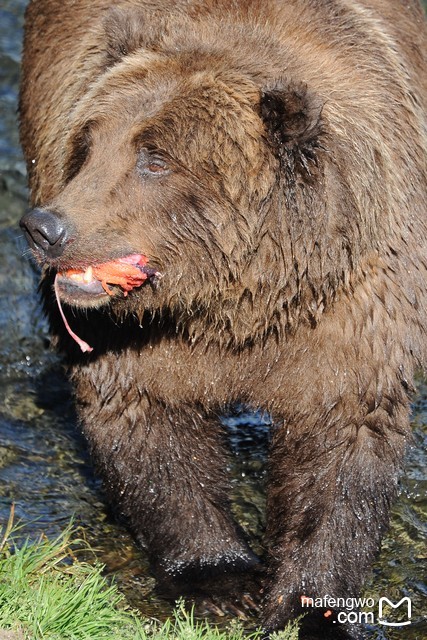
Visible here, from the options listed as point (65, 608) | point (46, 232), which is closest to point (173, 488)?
point (65, 608)

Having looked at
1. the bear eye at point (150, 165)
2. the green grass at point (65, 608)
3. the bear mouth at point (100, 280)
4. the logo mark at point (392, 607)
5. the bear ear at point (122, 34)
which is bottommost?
the logo mark at point (392, 607)

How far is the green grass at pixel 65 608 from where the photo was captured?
15.7ft

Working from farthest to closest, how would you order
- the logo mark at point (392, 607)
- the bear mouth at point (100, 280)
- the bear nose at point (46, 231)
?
the logo mark at point (392, 607) < the bear mouth at point (100, 280) < the bear nose at point (46, 231)

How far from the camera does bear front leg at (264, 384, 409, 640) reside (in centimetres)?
541

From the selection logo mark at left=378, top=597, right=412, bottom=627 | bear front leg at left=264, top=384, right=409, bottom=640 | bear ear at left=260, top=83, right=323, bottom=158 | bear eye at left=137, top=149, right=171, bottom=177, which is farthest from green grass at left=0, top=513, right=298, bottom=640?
bear ear at left=260, top=83, right=323, bottom=158

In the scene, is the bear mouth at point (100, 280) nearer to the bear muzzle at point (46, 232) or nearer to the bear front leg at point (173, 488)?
the bear muzzle at point (46, 232)

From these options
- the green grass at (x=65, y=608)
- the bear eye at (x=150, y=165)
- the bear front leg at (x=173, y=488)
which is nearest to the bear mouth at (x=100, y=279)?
the bear eye at (x=150, y=165)

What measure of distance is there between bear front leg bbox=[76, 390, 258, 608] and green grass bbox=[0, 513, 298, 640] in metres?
0.44

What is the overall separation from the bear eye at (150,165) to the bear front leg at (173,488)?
3.85ft

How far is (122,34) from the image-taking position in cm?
539

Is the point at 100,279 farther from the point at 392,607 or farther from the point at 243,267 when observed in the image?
the point at 392,607

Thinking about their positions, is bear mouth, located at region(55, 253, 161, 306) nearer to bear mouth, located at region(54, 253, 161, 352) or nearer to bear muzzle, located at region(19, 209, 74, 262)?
bear mouth, located at region(54, 253, 161, 352)

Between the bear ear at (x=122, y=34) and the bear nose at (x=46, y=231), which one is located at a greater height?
the bear ear at (x=122, y=34)

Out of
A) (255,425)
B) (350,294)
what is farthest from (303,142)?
(255,425)
